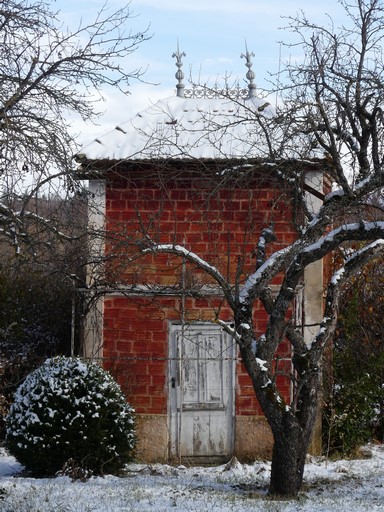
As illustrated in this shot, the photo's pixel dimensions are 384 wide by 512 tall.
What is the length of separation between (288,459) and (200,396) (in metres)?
3.61

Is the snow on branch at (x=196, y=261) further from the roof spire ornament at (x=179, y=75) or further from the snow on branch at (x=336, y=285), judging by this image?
the roof spire ornament at (x=179, y=75)

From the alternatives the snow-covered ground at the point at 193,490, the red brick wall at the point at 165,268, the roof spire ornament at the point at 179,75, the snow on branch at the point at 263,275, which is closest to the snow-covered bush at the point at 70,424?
the snow-covered ground at the point at 193,490

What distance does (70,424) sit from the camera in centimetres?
1086

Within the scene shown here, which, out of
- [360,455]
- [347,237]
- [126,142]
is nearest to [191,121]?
[126,142]

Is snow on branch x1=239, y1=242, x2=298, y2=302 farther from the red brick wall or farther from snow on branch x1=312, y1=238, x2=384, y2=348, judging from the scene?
the red brick wall

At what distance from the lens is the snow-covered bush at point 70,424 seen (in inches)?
428

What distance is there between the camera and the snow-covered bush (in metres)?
10.9

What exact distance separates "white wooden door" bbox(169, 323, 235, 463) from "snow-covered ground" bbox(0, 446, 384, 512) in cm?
70

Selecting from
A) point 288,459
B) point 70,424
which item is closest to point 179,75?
point 70,424

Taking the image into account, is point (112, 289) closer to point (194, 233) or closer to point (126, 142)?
point (194, 233)

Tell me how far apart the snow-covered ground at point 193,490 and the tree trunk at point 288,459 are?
8.1 inches

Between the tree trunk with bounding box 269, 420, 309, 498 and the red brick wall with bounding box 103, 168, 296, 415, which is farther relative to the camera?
the red brick wall with bounding box 103, 168, 296, 415

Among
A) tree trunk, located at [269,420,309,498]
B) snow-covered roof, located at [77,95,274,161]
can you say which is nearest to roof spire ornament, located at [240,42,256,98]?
snow-covered roof, located at [77,95,274,161]

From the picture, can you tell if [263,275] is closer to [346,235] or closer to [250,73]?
[346,235]
